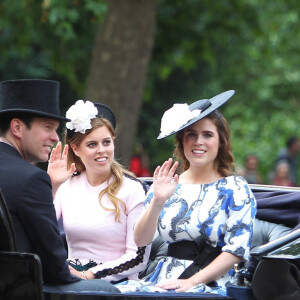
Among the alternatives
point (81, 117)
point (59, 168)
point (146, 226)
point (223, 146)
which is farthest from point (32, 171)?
point (223, 146)

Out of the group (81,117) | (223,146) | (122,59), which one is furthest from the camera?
(122,59)

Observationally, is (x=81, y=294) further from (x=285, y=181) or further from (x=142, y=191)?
(x=285, y=181)

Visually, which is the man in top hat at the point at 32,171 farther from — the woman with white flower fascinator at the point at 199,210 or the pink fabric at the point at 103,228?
the pink fabric at the point at 103,228

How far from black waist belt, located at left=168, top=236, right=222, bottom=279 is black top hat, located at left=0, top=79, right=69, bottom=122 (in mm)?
902

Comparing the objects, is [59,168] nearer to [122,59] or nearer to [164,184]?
[164,184]

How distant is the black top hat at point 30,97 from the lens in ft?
14.5

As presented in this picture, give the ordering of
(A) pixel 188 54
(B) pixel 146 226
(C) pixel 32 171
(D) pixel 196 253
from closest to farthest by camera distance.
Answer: (C) pixel 32 171, (B) pixel 146 226, (D) pixel 196 253, (A) pixel 188 54

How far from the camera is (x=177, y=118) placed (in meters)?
4.79

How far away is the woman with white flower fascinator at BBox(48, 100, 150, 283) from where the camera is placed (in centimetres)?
489

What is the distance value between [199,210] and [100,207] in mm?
606

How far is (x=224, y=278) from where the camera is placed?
4660 millimetres

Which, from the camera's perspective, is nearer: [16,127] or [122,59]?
[16,127]

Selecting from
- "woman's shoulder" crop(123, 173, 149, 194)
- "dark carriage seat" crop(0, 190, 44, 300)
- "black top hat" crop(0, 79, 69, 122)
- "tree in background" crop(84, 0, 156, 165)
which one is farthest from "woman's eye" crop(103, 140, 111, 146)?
"tree in background" crop(84, 0, 156, 165)

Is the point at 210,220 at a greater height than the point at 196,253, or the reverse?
the point at 210,220
